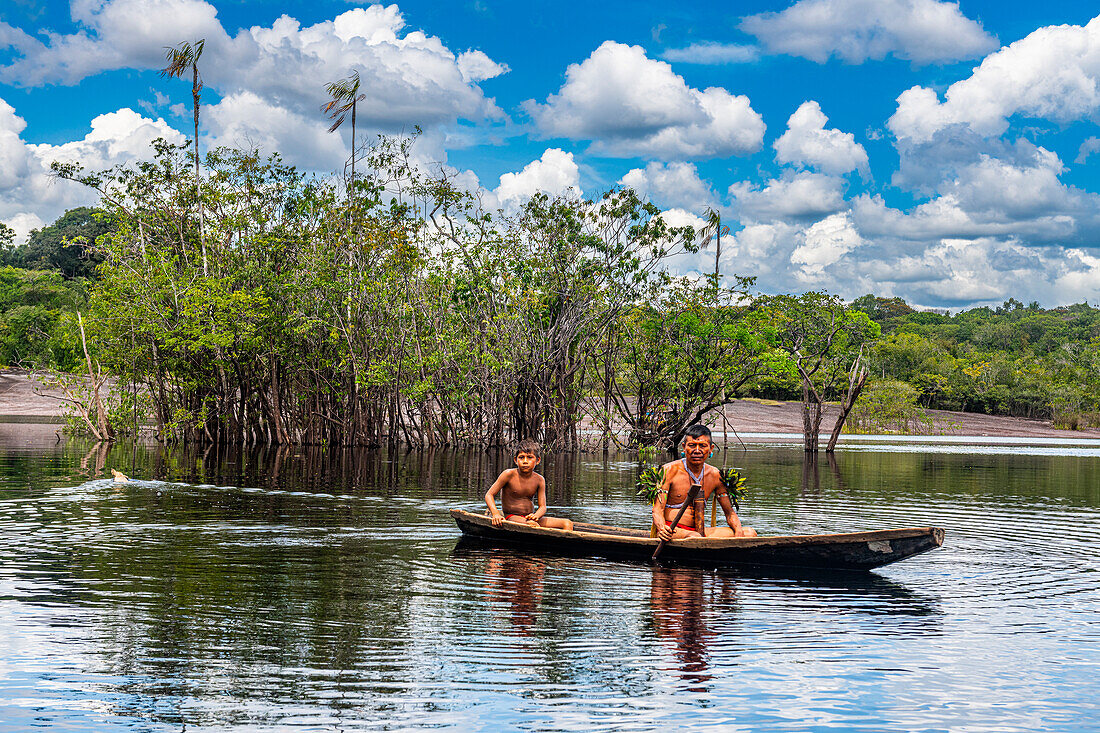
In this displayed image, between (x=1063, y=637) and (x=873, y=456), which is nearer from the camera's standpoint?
(x=1063, y=637)

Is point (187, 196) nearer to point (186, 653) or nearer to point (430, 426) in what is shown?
point (430, 426)

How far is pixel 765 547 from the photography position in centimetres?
1123

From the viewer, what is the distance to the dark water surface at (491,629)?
250 inches

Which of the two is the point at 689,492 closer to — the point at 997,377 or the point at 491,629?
the point at 491,629

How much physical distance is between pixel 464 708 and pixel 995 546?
10161 mm

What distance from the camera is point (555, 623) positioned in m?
8.80

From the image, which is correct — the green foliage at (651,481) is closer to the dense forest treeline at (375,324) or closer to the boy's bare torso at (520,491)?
the boy's bare torso at (520,491)

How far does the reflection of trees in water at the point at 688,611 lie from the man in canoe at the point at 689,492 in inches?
22.0

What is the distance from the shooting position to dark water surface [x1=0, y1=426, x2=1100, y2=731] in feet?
20.8

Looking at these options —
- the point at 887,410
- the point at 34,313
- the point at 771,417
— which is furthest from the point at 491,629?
the point at 34,313

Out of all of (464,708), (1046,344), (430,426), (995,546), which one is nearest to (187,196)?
(430,426)

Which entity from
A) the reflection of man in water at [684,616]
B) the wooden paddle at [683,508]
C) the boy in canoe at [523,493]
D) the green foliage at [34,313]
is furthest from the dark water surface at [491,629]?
the green foliage at [34,313]

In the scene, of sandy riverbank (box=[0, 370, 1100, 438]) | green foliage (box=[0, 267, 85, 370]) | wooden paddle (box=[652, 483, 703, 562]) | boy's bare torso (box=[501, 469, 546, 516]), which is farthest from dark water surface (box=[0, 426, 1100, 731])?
green foliage (box=[0, 267, 85, 370])

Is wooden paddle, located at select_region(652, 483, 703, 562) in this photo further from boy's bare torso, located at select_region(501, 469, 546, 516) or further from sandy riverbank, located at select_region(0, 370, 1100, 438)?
sandy riverbank, located at select_region(0, 370, 1100, 438)
